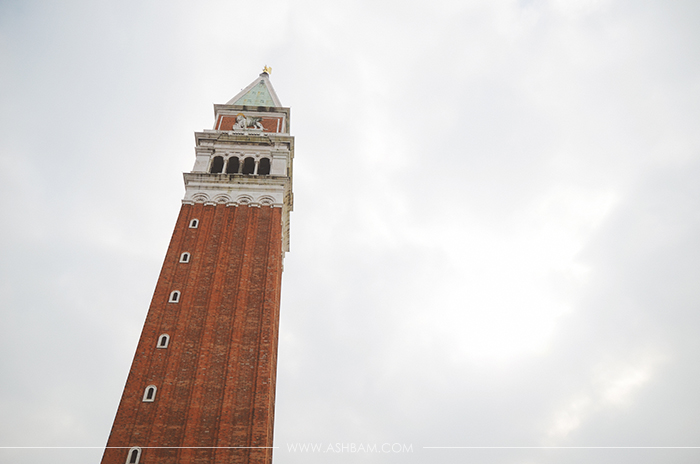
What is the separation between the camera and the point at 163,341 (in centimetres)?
2906

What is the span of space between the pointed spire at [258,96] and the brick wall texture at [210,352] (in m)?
15.7

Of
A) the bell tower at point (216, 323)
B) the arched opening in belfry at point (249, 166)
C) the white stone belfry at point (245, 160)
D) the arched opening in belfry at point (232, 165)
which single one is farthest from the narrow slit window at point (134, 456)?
the arched opening in belfry at point (249, 166)

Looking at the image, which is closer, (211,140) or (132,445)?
(132,445)

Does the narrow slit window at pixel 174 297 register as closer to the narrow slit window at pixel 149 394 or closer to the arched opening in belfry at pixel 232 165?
the narrow slit window at pixel 149 394

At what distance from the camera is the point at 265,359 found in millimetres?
28734

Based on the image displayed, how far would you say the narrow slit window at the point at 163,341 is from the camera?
94.5ft

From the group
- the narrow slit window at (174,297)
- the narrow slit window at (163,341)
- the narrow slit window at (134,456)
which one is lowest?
the narrow slit window at (134,456)

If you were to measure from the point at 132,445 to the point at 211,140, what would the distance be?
24.5 meters

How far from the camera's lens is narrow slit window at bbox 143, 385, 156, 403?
26.4m

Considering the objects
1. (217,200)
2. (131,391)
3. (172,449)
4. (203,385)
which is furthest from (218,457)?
(217,200)

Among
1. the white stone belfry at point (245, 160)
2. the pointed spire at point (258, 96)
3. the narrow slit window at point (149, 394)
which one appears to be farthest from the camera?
the pointed spire at point (258, 96)

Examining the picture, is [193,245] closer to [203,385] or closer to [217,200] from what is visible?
[217,200]

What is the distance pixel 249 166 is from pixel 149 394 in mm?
19963

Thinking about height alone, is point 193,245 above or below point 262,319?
above
